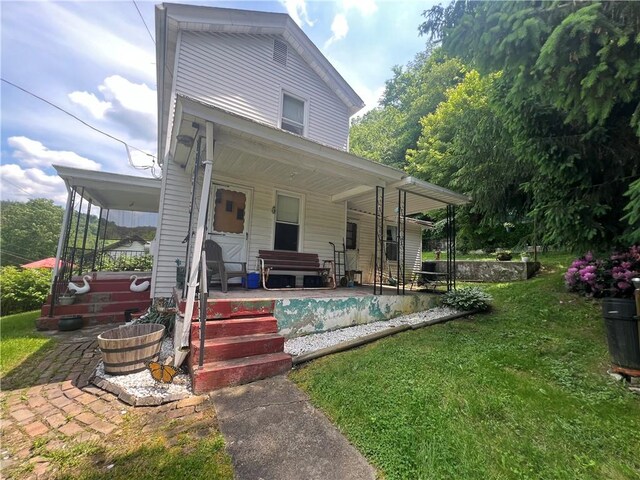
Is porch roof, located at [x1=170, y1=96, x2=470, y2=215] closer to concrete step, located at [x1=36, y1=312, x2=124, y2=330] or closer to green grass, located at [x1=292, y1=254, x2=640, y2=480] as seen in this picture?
green grass, located at [x1=292, y1=254, x2=640, y2=480]

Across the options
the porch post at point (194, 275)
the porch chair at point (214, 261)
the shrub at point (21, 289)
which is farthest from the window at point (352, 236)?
the shrub at point (21, 289)

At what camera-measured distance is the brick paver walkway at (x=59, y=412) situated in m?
2.19

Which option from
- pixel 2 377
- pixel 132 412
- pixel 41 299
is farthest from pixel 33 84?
pixel 132 412

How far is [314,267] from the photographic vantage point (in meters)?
6.92

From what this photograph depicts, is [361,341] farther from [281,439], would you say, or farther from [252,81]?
[252,81]

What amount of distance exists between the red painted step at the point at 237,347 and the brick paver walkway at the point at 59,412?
51 centimetres

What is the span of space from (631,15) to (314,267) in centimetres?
598

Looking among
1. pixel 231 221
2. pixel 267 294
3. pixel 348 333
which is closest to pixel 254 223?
pixel 231 221

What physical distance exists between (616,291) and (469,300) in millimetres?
2534

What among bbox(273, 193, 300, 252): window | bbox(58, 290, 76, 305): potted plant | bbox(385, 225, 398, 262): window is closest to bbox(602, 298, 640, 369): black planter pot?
bbox(273, 193, 300, 252): window

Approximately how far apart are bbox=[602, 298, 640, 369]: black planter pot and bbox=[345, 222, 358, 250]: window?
666cm

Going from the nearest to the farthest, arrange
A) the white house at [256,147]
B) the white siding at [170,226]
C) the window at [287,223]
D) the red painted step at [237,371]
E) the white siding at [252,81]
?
1. the red painted step at [237,371]
2. the white house at [256,147]
3. the white siding at [170,226]
4. the white siding at [252,81]
5. the window at [287,223]

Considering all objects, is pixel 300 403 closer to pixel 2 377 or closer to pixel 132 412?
pixel 132 412

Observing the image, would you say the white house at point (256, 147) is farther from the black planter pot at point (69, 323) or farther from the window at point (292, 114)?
the black planter pot at point (69, 323)
